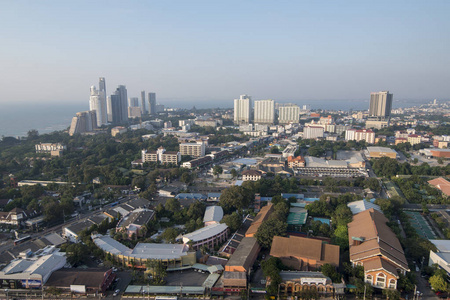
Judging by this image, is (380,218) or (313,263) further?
(380,218)

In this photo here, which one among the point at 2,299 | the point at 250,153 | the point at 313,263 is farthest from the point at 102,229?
the point at 250,153

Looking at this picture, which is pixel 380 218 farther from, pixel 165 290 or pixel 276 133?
pixel 276 133

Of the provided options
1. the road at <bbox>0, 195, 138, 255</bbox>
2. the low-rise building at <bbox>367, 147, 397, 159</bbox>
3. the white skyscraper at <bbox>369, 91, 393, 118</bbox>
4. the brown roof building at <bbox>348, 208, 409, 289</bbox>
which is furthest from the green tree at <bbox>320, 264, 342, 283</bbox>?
the white skyscraper at <bbox>369, 91, 393, 118</bbox>

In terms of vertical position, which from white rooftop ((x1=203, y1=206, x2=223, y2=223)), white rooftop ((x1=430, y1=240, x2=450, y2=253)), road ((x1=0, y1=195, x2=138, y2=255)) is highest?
white rooftop ((x1=203, y1=206, x2=223, y2=223))

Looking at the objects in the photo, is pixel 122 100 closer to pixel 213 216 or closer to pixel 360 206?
pixel 213 216

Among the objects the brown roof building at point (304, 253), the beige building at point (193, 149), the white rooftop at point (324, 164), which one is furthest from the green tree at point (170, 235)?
the beige building at point (193, 149)

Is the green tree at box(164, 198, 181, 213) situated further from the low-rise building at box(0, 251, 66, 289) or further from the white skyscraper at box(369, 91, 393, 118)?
the white skyscraper at box(369, 91, 393, 118)

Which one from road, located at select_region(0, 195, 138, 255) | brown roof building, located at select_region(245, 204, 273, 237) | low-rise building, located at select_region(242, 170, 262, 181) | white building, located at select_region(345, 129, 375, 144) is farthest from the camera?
white building, located at select_region(345, 129, 375, 144)
